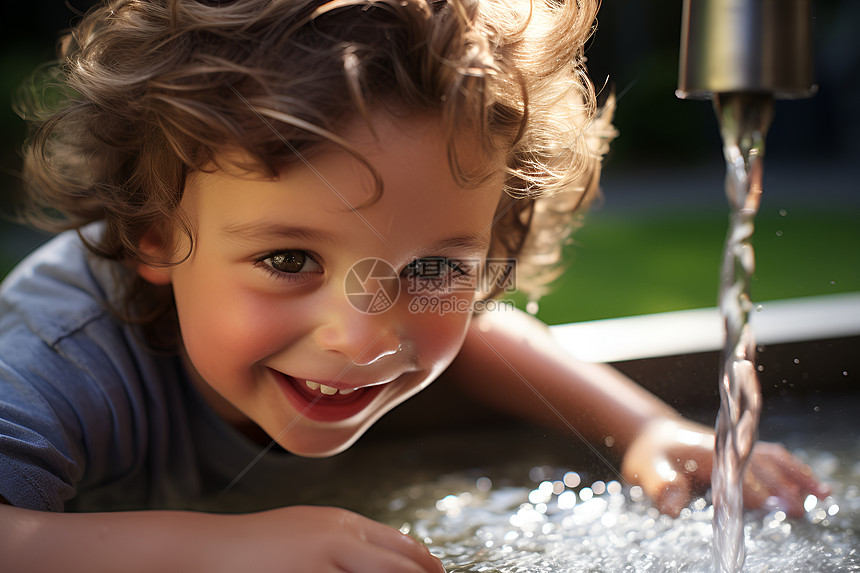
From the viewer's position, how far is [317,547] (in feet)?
2.22

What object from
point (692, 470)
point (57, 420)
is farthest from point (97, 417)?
point (692, 470)

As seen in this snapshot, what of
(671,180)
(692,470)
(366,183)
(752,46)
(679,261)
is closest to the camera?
(752,46)

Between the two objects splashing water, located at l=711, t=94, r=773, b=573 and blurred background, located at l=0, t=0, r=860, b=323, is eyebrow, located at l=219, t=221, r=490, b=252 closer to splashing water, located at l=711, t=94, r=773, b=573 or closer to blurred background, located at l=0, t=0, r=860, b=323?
splashing water, located at l=711, t=94, r=773, b=573

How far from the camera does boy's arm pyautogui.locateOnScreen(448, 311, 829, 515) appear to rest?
96cm

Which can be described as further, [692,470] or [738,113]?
[692,470]

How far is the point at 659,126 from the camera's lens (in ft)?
19.4

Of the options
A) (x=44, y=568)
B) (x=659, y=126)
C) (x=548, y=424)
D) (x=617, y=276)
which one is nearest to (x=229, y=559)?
(x=44, y=568)

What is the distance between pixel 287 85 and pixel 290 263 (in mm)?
157

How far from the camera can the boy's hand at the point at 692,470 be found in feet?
3.09

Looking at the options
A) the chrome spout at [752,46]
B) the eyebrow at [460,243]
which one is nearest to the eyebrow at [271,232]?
the eyebrow at [460,243]

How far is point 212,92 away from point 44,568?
41cm

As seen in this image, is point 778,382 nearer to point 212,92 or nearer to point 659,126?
point 212,92

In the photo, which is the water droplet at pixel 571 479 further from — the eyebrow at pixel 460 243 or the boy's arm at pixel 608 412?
the eyebrow at pixel 460 243

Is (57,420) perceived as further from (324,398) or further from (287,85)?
(287,85)
